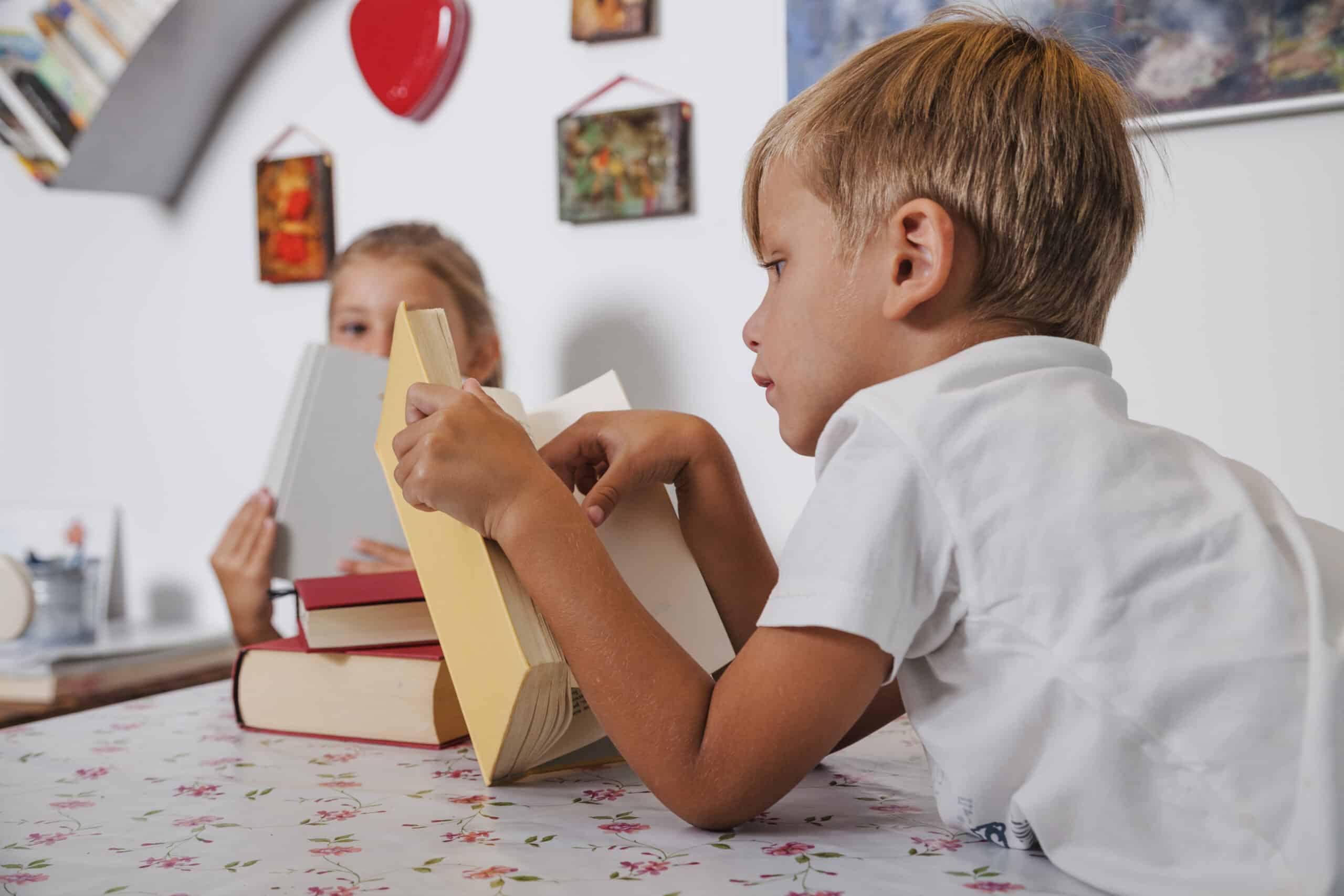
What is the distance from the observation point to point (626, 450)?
2.25ft

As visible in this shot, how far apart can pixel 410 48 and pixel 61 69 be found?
431 mm

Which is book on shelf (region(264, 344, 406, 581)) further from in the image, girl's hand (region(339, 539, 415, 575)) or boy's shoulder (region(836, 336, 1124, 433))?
boy's shoulder (region(836, 336, 1124, 433))

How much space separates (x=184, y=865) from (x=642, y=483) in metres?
0.33

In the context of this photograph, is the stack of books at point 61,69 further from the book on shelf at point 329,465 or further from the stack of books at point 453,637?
the stack of books at point 453,637

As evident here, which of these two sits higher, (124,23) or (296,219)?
(124,23)

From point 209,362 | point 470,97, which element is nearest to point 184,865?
point 470,97

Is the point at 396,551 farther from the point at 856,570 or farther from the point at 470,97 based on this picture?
the point at 856,570

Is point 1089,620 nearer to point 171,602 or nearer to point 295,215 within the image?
point 295,215

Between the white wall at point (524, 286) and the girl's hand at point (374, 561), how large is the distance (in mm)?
277

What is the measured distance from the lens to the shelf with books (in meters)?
1.27

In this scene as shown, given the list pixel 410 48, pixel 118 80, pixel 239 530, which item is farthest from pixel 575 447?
pixel 118 80

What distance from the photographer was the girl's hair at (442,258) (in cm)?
120

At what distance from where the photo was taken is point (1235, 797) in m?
0.44

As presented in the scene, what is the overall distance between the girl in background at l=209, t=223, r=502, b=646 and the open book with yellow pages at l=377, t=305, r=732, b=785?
501 millimetres
